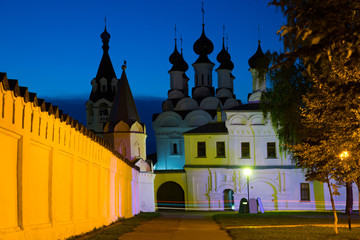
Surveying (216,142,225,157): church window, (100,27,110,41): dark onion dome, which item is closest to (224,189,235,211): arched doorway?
(216,142,225,157): church window

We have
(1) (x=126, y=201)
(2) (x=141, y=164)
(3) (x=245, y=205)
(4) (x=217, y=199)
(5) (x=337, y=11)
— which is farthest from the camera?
(4) (x=217, y=199)

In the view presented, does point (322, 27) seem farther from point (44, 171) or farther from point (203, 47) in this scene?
point (203, 47)

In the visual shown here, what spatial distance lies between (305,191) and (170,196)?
10.4m

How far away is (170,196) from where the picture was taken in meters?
47.9

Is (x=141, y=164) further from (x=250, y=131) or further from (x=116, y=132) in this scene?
(x=250, y=131)

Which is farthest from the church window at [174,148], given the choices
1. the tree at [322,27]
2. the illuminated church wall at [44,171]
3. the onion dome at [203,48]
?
the tree at [322,27]

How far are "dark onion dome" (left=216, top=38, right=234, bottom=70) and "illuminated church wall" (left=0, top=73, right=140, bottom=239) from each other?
43261 mm

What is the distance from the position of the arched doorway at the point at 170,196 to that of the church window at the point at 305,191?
29.8ft

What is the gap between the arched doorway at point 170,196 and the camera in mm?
47344

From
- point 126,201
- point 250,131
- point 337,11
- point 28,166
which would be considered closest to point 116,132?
point 250,131

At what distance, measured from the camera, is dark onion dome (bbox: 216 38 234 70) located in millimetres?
61656

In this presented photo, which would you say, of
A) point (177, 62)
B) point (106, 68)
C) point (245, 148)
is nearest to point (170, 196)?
point (245, 148)

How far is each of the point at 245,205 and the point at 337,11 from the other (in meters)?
29.7

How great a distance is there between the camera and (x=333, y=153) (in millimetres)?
14477
